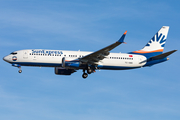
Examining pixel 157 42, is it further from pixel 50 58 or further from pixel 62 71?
pixel 50 58

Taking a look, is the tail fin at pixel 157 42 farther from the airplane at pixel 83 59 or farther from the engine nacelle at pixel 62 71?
the engine nacelle at pixel 62 71

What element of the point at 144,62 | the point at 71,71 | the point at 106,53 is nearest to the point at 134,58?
the point at 144,62

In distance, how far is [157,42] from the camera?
66250 mm

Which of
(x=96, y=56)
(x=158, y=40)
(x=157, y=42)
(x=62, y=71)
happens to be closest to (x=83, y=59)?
(x=96, y=56)

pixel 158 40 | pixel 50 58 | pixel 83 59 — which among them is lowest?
pixel 83 59

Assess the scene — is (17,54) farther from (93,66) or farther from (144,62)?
(144,62)

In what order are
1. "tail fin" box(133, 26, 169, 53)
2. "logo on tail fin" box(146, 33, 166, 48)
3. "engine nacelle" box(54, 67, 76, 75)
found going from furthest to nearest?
"logo on tail fin" box(146, 33, 166, 48) < "tail fin" box(133, 26, 169, 53) < "engine nacelle" box(54, 67, 76, 75)

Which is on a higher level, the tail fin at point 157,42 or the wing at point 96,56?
the tail fin at point 157,42

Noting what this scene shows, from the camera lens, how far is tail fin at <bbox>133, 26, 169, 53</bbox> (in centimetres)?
6488

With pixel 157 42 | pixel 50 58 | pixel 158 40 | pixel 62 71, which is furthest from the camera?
pixel 158 40

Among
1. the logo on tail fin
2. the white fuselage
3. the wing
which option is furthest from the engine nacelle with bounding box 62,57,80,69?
the logo on tail fin

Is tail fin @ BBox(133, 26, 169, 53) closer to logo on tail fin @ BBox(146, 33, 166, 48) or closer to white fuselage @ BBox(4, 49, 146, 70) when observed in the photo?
logo on tail fin @ BBox(146, 33, 166, 48)

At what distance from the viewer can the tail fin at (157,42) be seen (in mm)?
64875

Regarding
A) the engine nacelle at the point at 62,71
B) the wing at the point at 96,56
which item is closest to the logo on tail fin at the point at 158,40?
the wing at the point at 96,56
